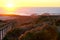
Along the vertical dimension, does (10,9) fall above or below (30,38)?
below

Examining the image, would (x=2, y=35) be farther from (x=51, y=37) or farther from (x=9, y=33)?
(x=51, y=37)

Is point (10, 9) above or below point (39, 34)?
below

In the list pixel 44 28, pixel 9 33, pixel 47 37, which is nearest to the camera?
pixel 47 37

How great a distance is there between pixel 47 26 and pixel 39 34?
1014mm

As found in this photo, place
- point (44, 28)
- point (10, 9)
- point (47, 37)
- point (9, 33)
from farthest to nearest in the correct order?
point (10, 9)
point (9, 33)
point (44, 28)
point (47, 37)

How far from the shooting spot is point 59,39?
11.5 metres

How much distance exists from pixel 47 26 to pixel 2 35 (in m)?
2.36

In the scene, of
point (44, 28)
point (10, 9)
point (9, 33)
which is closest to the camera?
point (44, 28)

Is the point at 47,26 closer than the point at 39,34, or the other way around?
the point at 39,34

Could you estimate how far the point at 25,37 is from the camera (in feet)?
37.6

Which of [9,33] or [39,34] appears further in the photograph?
[9,33]

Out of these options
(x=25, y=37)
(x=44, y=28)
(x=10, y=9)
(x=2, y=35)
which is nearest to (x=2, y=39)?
(x=2, y=35)

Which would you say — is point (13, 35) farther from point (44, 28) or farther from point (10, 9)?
point (10, 9)

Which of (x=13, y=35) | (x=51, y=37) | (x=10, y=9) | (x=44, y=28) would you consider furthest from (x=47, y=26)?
(x=10, y=9)
